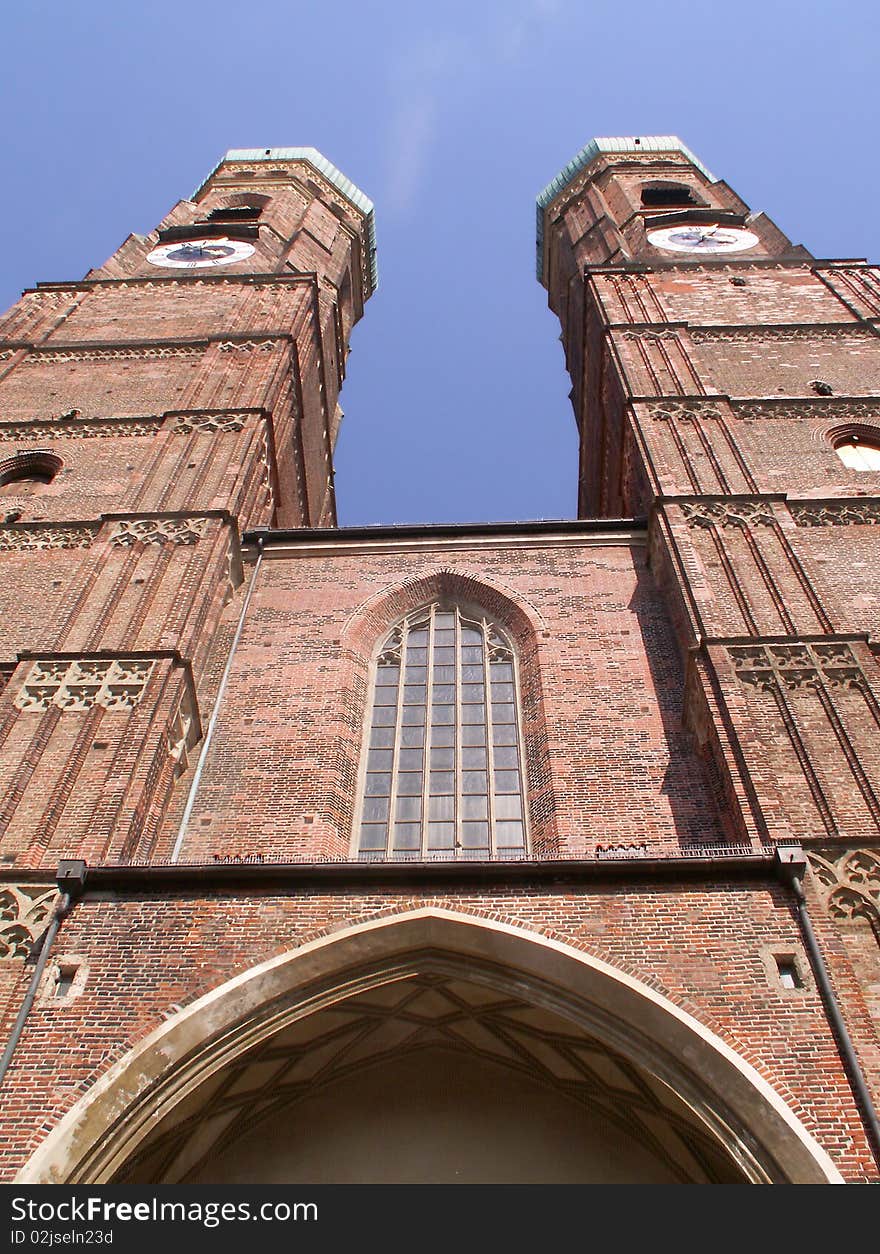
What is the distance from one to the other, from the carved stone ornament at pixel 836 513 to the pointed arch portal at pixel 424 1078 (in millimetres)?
8709

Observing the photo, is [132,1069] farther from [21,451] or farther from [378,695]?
[21,451]

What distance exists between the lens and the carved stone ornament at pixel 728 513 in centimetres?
1412

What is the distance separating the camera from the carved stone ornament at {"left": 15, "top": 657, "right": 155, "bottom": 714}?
36.6ft

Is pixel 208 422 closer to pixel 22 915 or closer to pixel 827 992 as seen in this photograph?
pixel 22 915

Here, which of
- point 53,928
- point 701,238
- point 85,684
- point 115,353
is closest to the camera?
point 53,928

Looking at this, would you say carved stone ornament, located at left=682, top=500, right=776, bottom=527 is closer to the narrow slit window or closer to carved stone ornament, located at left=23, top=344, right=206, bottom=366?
the narrow slit window

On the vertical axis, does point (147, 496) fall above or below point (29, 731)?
above

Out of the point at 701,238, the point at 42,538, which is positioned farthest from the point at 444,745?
the point at 701,238

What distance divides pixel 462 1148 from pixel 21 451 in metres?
13.1

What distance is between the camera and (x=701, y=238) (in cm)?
2722

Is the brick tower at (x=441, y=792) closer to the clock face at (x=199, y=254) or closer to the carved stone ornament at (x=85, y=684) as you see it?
the carved stone ornament at (x=85, y=684)

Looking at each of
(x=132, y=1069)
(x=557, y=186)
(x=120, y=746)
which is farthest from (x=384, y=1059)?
(x=557, y=186)

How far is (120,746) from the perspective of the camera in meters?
10.5

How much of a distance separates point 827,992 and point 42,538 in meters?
11.6
